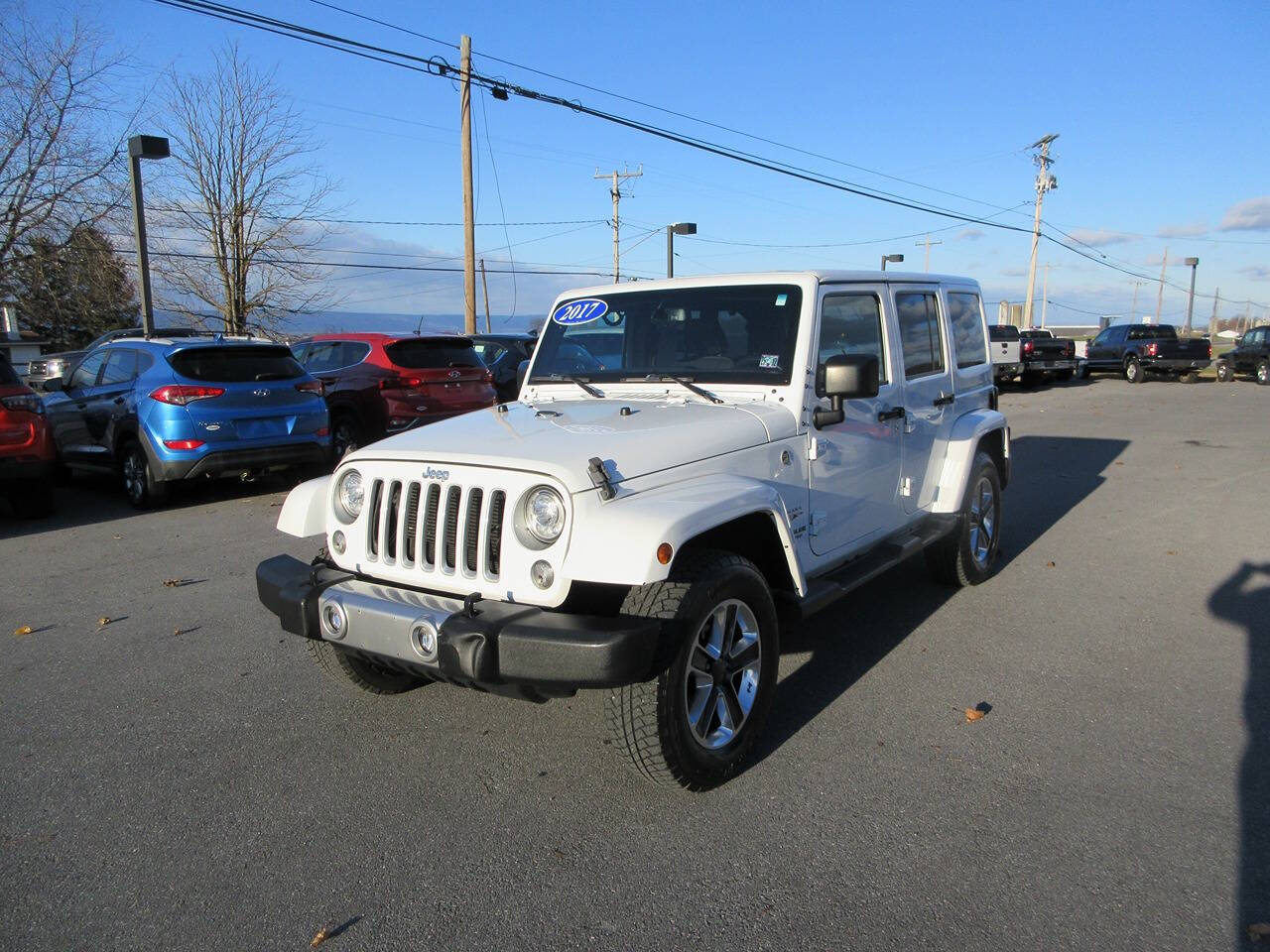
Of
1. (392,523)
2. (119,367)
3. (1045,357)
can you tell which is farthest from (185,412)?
(1045,357)

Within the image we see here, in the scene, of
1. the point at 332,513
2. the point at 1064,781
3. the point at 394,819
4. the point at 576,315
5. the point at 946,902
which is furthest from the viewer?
the point at 576,315

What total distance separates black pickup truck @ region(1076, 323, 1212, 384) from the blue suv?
26081 millimetres

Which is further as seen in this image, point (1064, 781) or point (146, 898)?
point (1064, 781)

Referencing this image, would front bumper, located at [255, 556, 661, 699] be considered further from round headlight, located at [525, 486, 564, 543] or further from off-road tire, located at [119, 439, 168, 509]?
off-road tire, located at [119, 439, 168, 509]

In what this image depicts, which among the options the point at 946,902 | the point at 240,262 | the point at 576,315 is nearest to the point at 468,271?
the point at 240,262

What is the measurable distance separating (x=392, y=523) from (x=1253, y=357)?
30298 mm

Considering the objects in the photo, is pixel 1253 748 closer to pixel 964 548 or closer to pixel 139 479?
pixel 964 548

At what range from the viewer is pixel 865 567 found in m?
4.52

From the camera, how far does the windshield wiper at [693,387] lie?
13.6ft

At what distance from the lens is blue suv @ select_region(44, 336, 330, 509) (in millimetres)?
8703

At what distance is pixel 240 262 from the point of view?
74.0 feet

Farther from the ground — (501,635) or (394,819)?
(501,635)

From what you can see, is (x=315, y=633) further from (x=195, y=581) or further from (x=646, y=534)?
(x=195, y=581)

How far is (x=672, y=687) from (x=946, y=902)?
1.04 m
